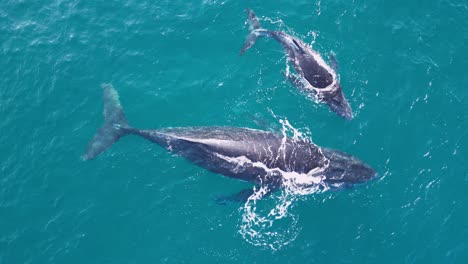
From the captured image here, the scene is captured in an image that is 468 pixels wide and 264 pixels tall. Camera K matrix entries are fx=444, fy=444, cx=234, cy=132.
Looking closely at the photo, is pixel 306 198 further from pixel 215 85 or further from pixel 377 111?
pixel 215 85

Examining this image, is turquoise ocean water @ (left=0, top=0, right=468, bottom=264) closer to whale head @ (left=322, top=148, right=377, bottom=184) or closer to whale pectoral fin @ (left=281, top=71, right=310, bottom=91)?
whale pectoral fin @ (left=281, top=71, right=310, bottom=91)

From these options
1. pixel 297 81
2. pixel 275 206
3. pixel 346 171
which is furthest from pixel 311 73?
pixel 275 206

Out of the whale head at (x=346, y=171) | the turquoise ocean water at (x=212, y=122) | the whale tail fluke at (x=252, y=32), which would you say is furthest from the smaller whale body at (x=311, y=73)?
the whale head at (x=346, y=171)

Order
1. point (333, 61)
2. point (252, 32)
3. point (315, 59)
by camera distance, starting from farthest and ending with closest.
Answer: point (252, 32) → point (333, 61) → point (315, 59)

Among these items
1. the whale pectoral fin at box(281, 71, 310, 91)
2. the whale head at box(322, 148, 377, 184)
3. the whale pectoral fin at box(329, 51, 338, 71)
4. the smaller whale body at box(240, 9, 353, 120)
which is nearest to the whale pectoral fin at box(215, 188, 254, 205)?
the whale head at box(322, 148, 377, 184)

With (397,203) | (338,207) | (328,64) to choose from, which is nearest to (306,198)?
(338,207)

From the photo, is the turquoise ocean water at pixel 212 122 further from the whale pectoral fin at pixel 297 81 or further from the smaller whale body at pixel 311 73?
the smaller whale body at pixel 311 73

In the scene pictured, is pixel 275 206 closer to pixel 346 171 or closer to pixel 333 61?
pixel 346 171
